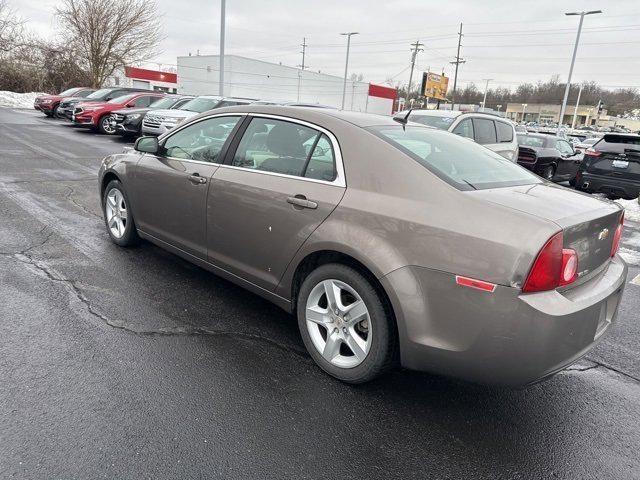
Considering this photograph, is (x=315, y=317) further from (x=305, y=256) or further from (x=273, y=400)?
(x=273, y=400)

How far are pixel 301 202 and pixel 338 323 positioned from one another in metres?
0.80

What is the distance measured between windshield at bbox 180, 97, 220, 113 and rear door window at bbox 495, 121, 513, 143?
800 centimetres

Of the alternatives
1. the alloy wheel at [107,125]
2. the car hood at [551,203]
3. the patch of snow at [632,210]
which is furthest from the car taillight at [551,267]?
the alloy wheel at [107,125]

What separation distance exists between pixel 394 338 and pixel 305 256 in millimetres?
761

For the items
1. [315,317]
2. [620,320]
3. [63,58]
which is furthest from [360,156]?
[63,58]

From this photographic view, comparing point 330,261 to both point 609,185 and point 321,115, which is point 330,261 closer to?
point 321,115

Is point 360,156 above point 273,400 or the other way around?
above

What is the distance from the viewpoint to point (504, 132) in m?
10.4

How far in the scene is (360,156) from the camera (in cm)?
295

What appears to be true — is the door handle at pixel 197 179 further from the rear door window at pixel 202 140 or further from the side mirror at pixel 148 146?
the side mirror at pixel 148 146

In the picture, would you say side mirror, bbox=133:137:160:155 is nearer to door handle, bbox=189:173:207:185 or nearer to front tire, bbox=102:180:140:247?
front tire, bbox=102:180:140:247

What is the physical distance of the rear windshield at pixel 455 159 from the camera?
2855 mm

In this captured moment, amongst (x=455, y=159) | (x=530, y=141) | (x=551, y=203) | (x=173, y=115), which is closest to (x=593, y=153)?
(x=530, y=141)

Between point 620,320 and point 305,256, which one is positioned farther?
point 620,320
